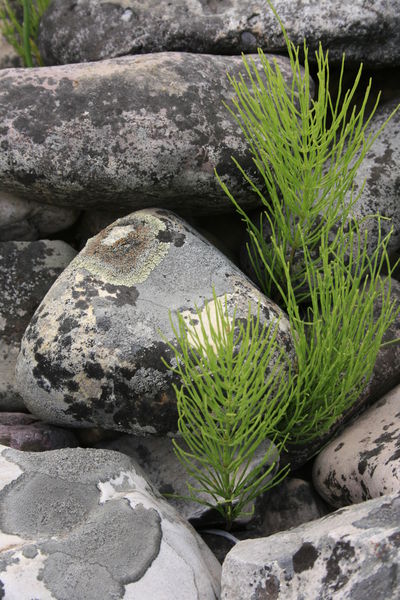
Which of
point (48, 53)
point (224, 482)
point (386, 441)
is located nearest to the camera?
point (224, 482)

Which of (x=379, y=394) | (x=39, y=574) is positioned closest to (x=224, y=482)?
(x=39, y=574)

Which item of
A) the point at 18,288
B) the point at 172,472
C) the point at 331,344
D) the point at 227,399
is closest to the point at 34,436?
the point at 172,472

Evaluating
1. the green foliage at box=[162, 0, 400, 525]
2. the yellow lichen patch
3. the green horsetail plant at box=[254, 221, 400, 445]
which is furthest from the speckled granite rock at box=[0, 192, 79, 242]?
the green horsetail plant at box=[254, 221, 400, 445]

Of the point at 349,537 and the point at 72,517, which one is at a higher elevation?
the point at 349,537

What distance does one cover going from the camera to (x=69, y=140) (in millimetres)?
2234

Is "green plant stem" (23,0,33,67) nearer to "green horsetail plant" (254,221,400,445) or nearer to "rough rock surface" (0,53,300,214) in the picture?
"rough rock surface" (0,53,300,214)

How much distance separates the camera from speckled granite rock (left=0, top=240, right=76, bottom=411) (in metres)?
2.34

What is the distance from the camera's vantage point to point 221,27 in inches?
101

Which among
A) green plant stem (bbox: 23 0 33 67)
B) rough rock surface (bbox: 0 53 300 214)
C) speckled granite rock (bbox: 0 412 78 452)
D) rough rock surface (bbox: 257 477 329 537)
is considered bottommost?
rough rock surface (bbox: 257 477 329 537)

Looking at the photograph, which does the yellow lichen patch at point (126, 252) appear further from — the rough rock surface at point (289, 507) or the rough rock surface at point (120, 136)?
the rough rock surface at point (289, 507)

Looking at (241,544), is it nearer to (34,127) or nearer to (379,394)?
(379,394)

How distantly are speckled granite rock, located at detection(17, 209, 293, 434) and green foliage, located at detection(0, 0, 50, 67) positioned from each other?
1.04 m

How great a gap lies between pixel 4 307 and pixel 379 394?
1284 millimetres

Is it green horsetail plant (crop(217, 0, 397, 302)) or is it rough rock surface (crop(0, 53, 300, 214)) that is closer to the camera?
green horsetail plant (crop(217, 0, 397, 302))
